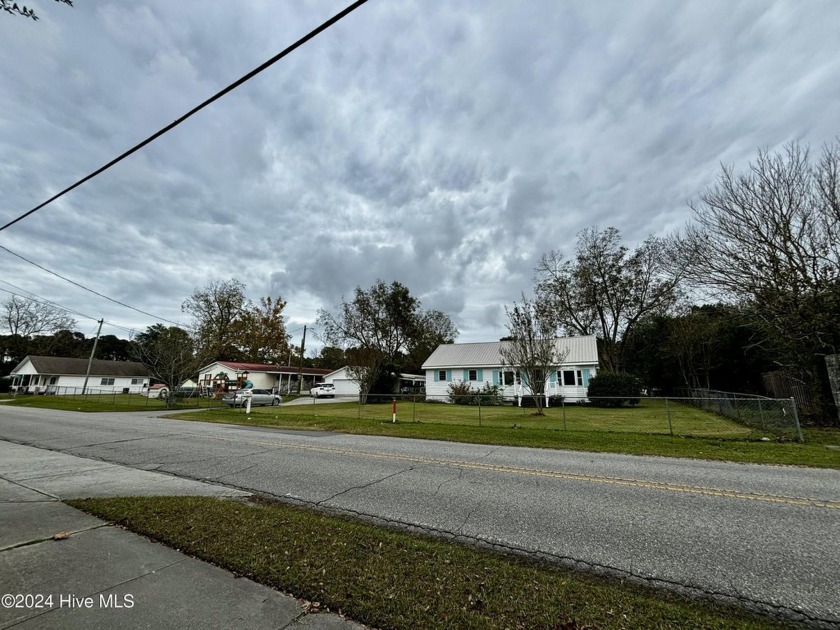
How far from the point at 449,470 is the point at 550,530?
3.21 m

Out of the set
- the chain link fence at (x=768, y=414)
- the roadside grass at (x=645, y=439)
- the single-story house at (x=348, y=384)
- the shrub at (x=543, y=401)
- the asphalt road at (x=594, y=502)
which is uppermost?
the single-story house at (x=348, y=384)

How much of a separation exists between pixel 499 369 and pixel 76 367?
60.5 m

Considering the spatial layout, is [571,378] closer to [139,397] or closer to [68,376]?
[139,397]

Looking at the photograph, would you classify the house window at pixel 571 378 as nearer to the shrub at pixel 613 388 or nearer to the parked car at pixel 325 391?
the shrub at pixel 613 388

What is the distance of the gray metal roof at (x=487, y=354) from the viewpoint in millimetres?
31500

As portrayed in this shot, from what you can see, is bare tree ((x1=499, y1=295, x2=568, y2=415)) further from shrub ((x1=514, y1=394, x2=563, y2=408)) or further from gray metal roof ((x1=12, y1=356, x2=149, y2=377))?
gray metal roof ((x1=12, y1=356, x2=149, y2=377))

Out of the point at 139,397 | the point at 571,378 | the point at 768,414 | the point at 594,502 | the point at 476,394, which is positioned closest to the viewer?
the point at 594,502

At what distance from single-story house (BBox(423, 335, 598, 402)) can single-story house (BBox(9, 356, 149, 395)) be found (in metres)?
39.8

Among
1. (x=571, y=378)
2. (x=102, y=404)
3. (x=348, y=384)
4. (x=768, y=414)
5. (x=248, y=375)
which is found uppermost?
(x=248, y=375)

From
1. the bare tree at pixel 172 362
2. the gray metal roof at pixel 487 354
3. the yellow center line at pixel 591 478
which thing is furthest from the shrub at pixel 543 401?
the bare tree at pixel 172 362

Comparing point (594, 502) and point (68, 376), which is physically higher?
point (68, 376)

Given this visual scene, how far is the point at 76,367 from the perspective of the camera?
188 feet

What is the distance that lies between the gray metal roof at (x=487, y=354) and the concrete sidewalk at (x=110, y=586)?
2898cm

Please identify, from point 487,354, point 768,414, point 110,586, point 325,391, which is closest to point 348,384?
point 325,391
